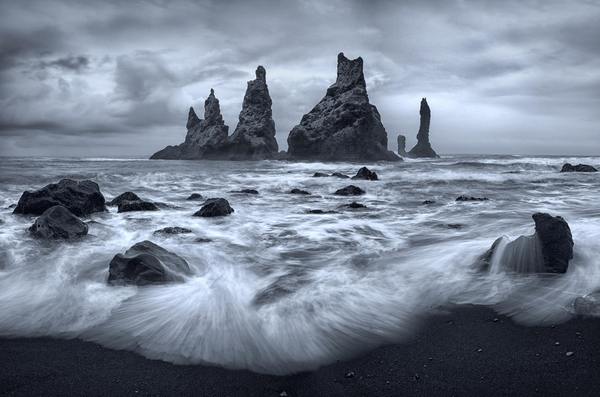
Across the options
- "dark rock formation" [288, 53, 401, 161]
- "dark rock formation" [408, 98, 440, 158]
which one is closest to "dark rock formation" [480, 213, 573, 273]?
"dark rock formation" [288, 53, 401, 161]

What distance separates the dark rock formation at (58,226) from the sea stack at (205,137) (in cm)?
7702

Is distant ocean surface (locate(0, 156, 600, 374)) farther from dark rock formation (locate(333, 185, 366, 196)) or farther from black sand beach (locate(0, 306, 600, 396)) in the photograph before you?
dark rock formation (locate(333, 185, 366, 196))

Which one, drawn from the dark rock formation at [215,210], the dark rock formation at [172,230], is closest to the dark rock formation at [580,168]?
the dark rock formation at [215,210]

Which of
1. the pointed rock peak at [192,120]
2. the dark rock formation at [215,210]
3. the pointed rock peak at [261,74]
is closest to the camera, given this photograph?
the dark rock formation at [215,210]

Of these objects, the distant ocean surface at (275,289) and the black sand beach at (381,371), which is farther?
the distant ocean surface at (275,289)

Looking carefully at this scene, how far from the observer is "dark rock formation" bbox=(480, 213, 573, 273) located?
468 centimetres

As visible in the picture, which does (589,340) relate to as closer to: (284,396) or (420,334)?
(420,334)

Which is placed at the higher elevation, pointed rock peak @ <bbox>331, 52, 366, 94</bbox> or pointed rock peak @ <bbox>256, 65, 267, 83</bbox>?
pointed rock peak @ <bbox>256, 65, 267, 83</bbox>

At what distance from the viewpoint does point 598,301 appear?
3822mm

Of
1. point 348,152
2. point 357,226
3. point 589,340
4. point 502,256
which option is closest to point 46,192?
point 357,226

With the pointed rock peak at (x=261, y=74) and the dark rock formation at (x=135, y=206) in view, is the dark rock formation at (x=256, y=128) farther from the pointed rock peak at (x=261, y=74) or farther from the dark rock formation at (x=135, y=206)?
the dark rock formation at (x=135, y=206)

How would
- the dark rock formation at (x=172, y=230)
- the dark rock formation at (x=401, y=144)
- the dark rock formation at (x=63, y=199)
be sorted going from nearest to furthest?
the dark rock formation at (x=172, y=230)
the dark rock formation at (x=63, y=199)
the dark rock formation at (x=401, y=144)

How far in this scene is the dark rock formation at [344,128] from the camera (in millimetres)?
62031

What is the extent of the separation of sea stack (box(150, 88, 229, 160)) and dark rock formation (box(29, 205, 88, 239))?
7702 centimetres
